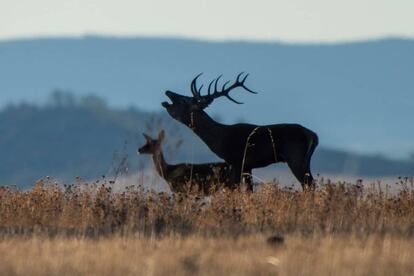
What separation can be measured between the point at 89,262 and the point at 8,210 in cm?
404

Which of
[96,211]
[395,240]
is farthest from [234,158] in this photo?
Result: [395,240]

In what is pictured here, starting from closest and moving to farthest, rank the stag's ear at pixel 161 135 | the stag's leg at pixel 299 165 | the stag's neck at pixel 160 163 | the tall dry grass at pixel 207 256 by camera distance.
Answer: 1. the tall dry grass at pixel 207 256
2. the stag's leg at pixel 299 165
3. the stag's neck at pixel 160 163
4. the stag's ear at pixel 161 135

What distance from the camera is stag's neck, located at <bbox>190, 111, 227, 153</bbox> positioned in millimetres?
21719

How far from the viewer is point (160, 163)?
22.9 m

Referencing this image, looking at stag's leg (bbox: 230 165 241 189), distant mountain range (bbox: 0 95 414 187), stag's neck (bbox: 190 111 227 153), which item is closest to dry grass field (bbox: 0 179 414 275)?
stag's leg (bbox: 230 165 241 189)

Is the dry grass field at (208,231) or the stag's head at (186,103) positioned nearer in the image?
the dry grass field at (208,231)

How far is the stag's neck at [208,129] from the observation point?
2172 cm

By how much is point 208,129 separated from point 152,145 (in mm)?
2061

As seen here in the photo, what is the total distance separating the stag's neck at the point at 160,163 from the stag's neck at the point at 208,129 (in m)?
0.76

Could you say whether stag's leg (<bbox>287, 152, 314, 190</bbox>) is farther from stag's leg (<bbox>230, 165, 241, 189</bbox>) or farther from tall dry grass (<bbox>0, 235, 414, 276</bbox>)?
tall dry grass (<bbox>0, 235, 414, 276</bbox>)

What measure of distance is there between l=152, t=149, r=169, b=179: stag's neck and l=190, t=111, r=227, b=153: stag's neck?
0.76 meters

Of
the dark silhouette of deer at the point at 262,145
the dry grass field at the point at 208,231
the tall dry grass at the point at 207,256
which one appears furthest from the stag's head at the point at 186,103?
the tall dry grass at the point at 207,256

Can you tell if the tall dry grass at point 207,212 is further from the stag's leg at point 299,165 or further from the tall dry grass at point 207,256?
the stag's leg at point 299,165

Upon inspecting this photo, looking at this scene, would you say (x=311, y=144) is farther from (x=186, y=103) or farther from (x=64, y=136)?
(x=64, y=136)
